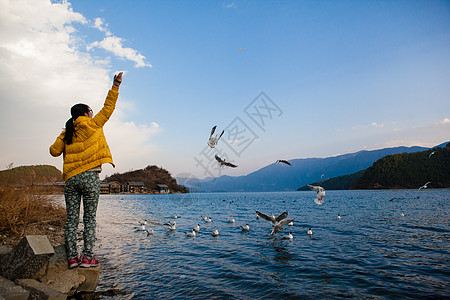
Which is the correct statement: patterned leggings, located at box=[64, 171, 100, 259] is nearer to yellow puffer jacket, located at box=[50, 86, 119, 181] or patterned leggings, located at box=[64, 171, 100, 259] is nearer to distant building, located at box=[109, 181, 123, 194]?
yellow puffer jacket, located at box=[50, 86, 119, 181]

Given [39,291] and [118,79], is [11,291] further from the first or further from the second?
[118,79]

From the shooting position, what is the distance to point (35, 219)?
428 inches

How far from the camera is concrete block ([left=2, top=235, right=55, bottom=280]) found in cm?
451

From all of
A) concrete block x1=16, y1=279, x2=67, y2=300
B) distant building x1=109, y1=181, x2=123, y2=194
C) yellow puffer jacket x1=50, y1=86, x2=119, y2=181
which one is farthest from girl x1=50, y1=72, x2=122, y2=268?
distant building x1=109, y1=181, x2=123, y2=194

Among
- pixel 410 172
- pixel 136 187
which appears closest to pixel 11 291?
pixel 136 187

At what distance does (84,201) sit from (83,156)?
0.90m

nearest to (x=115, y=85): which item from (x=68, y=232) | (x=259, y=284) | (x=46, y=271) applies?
(x=68, y=232)

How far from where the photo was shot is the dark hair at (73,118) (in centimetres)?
481

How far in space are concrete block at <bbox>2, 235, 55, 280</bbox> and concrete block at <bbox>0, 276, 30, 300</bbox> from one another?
0.29 m

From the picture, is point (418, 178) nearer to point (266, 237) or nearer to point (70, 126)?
point (266, 237)

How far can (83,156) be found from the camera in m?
4.78

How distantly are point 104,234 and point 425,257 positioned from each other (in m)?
15.2

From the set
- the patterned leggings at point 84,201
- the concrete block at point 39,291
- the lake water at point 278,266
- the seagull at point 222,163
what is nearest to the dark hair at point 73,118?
the patterned leggings at point 84,201

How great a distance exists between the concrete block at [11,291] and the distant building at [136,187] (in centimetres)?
12387
